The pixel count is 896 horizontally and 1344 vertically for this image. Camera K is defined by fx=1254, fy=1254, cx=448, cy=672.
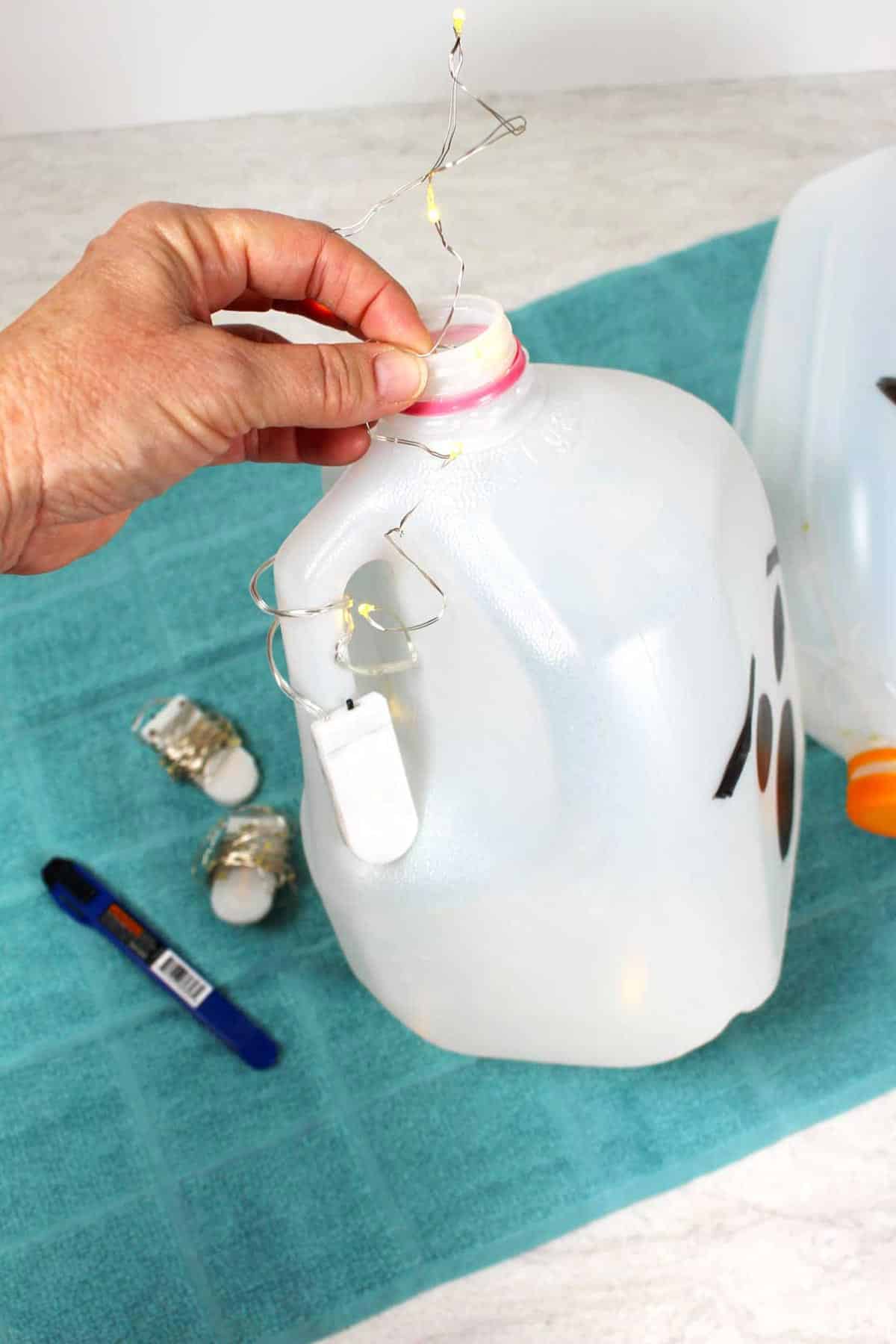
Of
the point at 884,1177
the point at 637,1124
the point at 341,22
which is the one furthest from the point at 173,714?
the point at 341,22

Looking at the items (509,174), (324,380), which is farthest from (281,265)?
(509,174)

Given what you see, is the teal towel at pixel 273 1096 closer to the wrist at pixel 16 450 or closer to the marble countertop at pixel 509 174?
the wrist at pixel 16 450

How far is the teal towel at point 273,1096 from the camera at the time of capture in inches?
26.2

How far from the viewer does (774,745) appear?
62 cm

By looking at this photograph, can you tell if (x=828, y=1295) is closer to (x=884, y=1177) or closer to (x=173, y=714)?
(x=884, y=1177)

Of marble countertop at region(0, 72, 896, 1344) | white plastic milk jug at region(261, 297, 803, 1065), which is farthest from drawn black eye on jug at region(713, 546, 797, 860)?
marble countertop at region(0, 72, 896, 1344)

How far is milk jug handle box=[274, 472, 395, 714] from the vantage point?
1.70 ft

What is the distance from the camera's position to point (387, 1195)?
684 mm

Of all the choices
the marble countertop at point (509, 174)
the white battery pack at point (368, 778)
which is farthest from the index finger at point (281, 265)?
the marble countertop at point (509, 174)

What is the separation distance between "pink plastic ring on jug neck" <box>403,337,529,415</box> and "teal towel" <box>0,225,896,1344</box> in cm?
36

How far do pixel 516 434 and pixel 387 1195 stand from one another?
16.6 inches

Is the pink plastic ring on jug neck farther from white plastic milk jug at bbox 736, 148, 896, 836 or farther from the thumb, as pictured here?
white plastic milk jug at bbox 736, 148, 896, 836

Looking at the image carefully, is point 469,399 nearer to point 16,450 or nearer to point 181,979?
point 16,450

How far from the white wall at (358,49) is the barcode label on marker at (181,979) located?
0.84 metres
